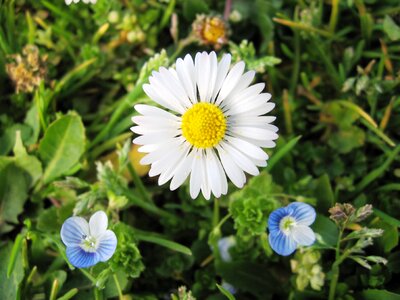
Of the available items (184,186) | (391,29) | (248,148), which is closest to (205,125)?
(248,148)

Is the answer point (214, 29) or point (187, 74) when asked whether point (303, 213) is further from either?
point (214, 29)

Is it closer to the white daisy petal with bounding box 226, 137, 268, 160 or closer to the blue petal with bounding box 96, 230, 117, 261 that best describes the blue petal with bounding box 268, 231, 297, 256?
the white daisy petal with bounding box 226, 137, 268, 160

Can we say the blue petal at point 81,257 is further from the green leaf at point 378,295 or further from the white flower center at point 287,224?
the green leaf at point 378,295

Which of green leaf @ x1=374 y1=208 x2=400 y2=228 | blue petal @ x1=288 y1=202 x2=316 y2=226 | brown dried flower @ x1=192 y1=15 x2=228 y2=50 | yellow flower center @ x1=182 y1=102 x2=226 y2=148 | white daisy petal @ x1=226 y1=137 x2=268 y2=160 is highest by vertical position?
brown dried flower @ x1=192 y1=15 x2=228 y2=50

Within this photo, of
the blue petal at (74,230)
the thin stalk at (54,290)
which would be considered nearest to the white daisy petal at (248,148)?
the blue petal at (74,230)

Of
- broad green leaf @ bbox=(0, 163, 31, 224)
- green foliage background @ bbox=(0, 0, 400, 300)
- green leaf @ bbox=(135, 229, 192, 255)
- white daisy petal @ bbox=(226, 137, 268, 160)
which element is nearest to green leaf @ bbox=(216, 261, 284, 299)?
green foliage background @ bbox=(0, 0, 400, 300)

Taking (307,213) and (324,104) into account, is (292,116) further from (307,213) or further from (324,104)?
(307,213)

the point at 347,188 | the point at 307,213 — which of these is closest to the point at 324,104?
the point at 347,188
